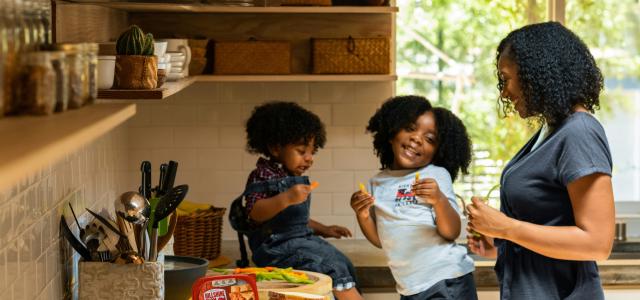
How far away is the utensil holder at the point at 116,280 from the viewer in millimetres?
2549

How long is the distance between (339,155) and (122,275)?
2267 mm

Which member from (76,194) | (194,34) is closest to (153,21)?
(194,34)

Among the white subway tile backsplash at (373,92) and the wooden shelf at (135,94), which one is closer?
the wooden shelf at (135,94)

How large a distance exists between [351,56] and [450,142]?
73 cm

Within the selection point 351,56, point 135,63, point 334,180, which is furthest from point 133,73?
point 334,180

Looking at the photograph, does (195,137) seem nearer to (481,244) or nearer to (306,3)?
(306,3)

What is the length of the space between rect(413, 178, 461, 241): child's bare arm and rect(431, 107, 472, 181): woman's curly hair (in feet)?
0.75

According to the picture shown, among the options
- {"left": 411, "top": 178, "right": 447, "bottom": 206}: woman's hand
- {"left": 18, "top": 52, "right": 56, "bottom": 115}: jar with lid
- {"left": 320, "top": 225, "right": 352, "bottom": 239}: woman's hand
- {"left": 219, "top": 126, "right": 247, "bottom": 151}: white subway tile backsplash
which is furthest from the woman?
{"left": 219, "top": 126, "right": 247, "bottom": 151}: white subway tile backsplash

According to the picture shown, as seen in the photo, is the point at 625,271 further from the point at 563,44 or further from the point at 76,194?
the point at 76,194

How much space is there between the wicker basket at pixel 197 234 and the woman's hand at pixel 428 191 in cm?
94

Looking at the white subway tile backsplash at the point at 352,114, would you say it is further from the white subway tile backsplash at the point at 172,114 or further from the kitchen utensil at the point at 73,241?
the kitchen utensil at the point at 73,241

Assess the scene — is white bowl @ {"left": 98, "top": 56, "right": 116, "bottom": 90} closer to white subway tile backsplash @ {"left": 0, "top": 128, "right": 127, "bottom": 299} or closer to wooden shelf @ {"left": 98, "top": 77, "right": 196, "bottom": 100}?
wooden shelf @ {"left": 98, "top": 77, "right": 196, "bottom": 100}

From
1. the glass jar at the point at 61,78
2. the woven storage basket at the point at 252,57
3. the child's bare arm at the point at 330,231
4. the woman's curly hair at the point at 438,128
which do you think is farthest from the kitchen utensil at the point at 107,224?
the woven storage basket at the point at 252,57

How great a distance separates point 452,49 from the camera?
482 cm
